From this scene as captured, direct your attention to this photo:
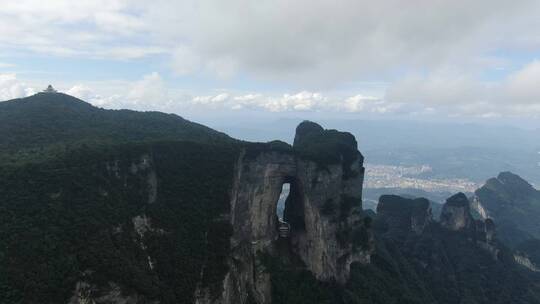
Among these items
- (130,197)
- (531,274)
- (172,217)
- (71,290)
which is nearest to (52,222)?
(71,290)

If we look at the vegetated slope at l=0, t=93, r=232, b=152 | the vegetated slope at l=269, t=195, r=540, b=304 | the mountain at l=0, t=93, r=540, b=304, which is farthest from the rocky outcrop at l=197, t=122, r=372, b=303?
the vegetated slope at l=0, t=93, r=232, b=152

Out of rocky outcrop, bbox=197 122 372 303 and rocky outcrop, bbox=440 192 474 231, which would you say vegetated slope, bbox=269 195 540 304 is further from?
rocky outcrop, bbox=197 122 372 303

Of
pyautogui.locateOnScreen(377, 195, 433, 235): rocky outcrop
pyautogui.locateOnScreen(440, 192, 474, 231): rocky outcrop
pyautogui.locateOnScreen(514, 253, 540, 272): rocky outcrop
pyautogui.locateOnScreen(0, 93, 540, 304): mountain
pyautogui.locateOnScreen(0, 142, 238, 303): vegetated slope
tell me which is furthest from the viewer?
pyautogui.locateOnScreen(514, 253, 540, 272): rocky outcrop

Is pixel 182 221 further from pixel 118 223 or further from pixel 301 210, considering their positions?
pixel 301 210

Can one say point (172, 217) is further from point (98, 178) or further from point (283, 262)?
point (283, 262)

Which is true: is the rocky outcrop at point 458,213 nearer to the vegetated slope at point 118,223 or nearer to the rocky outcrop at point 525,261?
the rocky outcrop at point 525,261

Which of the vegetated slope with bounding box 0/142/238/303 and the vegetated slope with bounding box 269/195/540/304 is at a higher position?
the vegetated slope with bounding box 0/142/238/303
